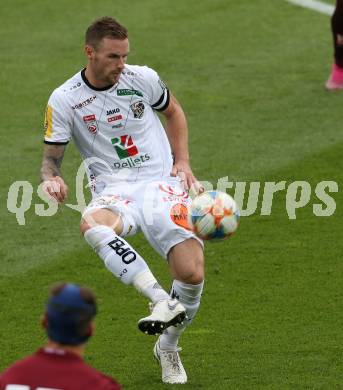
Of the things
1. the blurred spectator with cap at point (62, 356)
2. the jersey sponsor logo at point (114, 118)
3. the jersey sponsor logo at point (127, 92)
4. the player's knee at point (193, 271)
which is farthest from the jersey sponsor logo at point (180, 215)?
the blurred spectator with cap at point (62, 356)

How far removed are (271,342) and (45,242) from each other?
129 inches

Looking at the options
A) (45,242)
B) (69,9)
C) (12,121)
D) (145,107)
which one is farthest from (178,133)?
(69,9)

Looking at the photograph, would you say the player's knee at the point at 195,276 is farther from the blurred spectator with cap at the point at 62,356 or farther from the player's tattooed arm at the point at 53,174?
the blurred spectator with cap at the point at 62,356

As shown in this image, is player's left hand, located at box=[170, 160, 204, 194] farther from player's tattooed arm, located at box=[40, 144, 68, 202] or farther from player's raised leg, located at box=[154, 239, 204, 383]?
player's tattooed arm, located at box=[40, 144, 68, 202]

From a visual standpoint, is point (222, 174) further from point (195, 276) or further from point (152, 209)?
point (195, 276)

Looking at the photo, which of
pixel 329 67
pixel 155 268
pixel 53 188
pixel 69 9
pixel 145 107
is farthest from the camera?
pixel 69 9

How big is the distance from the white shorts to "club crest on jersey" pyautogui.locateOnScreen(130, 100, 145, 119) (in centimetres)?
53

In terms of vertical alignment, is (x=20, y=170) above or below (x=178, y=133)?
below

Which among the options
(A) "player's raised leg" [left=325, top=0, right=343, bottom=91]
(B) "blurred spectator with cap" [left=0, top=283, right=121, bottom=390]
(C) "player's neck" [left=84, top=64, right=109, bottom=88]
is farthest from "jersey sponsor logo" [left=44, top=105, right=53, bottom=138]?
(A) "player's raised leg" [left=325, top=0, right=343, bottom=91]


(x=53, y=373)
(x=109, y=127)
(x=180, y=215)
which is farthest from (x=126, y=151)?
(x=53, y=373)

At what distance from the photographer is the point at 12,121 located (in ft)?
50.5

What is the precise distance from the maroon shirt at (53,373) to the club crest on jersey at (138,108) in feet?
13.6

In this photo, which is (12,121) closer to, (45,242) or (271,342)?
(45,242)

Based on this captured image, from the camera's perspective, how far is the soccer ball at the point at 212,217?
854 cm
